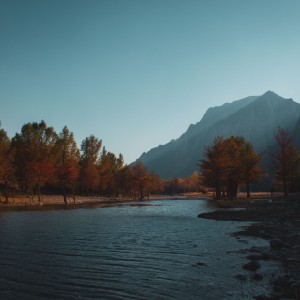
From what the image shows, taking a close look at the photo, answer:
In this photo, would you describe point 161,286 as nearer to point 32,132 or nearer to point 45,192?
point 32,132

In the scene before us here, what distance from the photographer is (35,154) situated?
84.4 meters

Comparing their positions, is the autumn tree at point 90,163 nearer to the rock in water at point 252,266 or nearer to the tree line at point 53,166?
the tree line at point 53,166

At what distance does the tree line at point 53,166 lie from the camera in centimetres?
7675

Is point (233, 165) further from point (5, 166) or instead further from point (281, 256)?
point (281, 256)

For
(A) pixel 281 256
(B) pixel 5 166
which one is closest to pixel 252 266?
(A) pixel 281 256

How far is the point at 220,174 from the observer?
6619cm

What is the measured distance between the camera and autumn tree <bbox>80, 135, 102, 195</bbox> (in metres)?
102

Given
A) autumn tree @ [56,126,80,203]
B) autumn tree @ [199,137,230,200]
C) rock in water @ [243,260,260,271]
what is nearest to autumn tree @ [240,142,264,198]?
autumn tree @ [199,137,230,200]

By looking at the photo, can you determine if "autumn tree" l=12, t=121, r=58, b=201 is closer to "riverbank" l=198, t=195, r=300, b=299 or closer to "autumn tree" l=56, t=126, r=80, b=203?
"autumn tree" l=56, t=126, r=80, b=203

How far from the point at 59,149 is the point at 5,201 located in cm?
2717

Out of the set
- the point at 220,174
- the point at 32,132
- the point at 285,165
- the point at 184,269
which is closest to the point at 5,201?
the point at 32,132

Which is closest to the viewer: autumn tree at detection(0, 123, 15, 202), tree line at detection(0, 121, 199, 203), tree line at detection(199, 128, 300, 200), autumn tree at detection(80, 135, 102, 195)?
tree line at detection(199, 128, 300, 200)

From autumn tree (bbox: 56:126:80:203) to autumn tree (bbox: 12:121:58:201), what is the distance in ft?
6.81

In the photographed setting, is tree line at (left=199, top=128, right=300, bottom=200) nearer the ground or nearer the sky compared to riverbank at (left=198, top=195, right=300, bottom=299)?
nearer the sky
